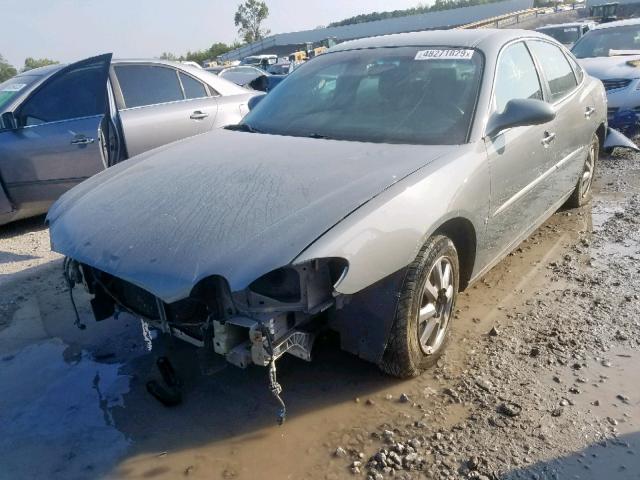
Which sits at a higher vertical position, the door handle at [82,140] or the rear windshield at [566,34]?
the door handle at [82,140]

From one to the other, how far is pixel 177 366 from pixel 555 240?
324 centimetres

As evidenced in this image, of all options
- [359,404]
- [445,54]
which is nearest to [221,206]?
[359,404]

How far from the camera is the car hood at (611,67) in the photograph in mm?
7668

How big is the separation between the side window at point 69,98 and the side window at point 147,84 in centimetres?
23

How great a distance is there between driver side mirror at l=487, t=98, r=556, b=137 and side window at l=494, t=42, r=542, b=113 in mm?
122

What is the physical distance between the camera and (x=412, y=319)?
2.59 metres

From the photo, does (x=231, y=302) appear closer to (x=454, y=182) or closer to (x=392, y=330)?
(x=392, y=330)

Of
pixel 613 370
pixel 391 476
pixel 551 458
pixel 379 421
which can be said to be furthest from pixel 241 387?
pixel 613 370

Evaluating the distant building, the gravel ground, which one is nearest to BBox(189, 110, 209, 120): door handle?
the gravel ground

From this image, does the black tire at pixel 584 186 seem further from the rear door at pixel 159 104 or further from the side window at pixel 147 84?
the side window at pixel 147 84

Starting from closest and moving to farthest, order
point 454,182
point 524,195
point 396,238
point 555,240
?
point 396,238, point 454,182, point 524,195, point 555,240

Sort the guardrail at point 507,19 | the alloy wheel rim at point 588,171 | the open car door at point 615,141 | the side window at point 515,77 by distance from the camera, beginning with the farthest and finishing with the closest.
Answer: the guardrail at point 507,19
the open car door at point 615,141
the alloy wheel rim at point 588,171
the side window at point 515,77

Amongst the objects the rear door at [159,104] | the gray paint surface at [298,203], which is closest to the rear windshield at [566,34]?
the rear door at [159,104]

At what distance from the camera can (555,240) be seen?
180 inches
